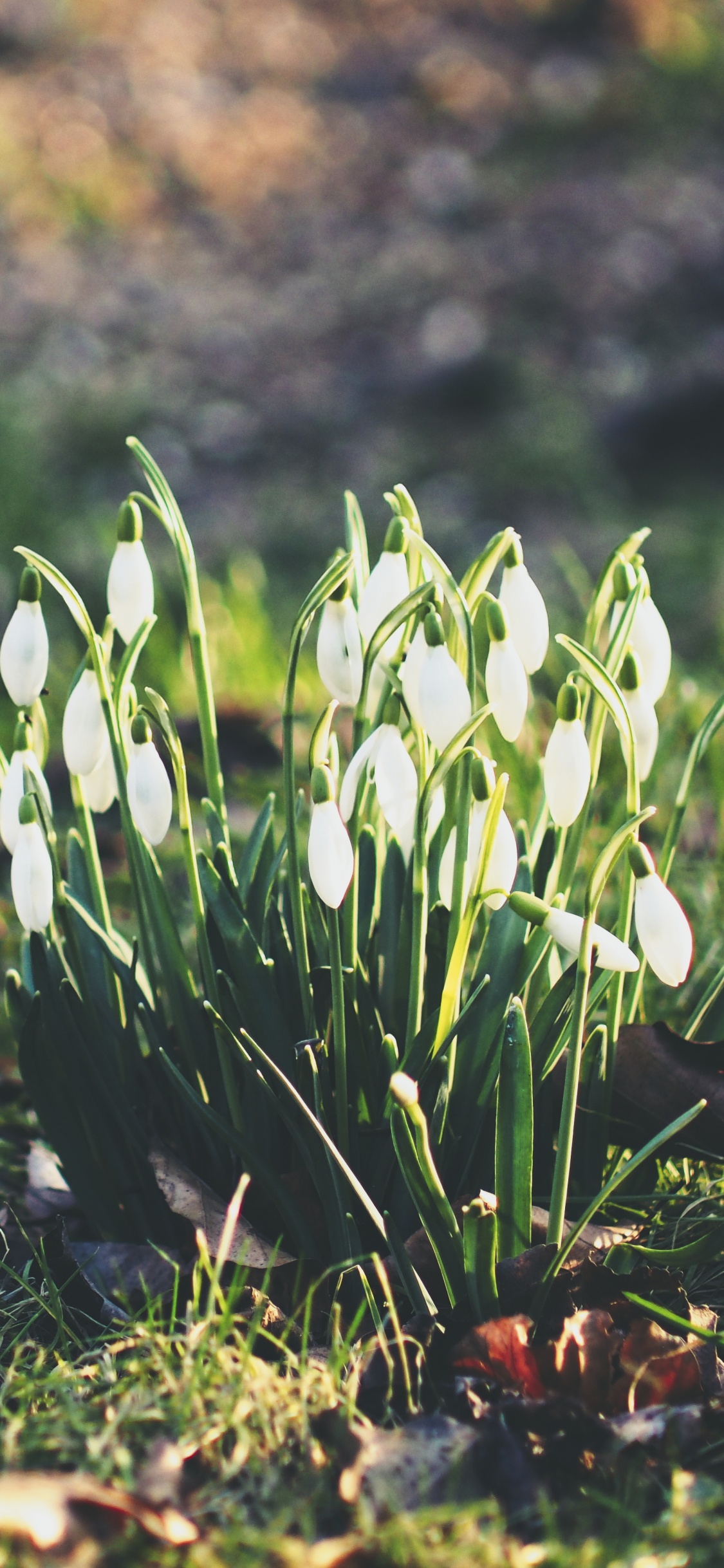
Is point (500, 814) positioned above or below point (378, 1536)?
above

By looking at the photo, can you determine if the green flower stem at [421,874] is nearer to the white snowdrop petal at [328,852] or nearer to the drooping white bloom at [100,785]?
the white snowdrop petal at [328,852]

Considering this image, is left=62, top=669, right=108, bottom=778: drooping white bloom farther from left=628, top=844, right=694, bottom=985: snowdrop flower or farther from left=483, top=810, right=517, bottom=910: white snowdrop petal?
left=628, top=844, right=694, bottom=985: snowdrop flower

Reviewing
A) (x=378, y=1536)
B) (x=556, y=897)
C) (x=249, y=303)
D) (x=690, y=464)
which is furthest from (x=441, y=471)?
(x=378, y=1536)

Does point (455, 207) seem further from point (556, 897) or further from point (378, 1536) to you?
point (378, 1536)

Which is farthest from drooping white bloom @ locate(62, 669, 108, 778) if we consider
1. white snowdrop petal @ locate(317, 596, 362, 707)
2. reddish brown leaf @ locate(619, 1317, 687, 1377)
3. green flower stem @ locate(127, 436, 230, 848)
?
reddish brown leaf @ locate(619, 1317, 687, 1377)

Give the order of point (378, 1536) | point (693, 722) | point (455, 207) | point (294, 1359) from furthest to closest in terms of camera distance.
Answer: point (455, 207) < point (693, 722) < point (294, 1359) < point (378, 1536)

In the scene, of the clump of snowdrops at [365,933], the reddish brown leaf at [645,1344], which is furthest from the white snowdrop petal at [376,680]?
the reddish brown leaf at [645,1344]
